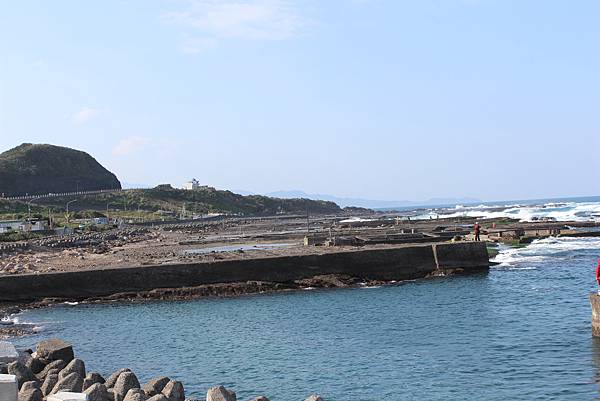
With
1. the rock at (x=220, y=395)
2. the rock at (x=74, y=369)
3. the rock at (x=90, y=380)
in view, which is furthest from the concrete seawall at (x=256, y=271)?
the rock at (x=220, y=395)

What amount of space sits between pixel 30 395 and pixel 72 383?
145 cm

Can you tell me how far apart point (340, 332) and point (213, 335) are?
12.2 ft

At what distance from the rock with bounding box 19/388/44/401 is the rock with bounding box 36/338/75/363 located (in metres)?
4.51

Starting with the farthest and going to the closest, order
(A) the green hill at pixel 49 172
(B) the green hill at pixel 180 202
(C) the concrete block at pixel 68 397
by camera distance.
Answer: (A) the green hill at pixel 49 172 < (B) the green hill at pixel 180 202 < (C) the concrete block at pixel 68 397

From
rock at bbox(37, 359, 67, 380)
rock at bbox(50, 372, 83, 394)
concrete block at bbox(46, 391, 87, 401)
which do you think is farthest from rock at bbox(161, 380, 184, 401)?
rock at bbox(37, 359, 67, 380)

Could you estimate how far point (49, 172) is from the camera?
158m

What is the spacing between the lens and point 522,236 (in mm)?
53312

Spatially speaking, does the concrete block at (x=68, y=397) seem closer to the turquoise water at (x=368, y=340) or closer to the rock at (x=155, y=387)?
the rock at (x=155, y=387)

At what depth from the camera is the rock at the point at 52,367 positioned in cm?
1489

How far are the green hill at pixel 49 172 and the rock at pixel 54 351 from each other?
5144 inches

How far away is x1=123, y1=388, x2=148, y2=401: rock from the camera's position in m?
11.4

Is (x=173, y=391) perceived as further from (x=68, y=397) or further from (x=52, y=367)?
(x=52, y=367)

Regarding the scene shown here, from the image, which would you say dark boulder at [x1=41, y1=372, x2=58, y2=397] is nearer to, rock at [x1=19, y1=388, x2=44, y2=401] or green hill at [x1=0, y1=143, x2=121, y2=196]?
rock at [x1=19, y1=388, x2=44, y2=401]

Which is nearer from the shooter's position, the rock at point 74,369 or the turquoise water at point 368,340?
the rock at point 74,369
